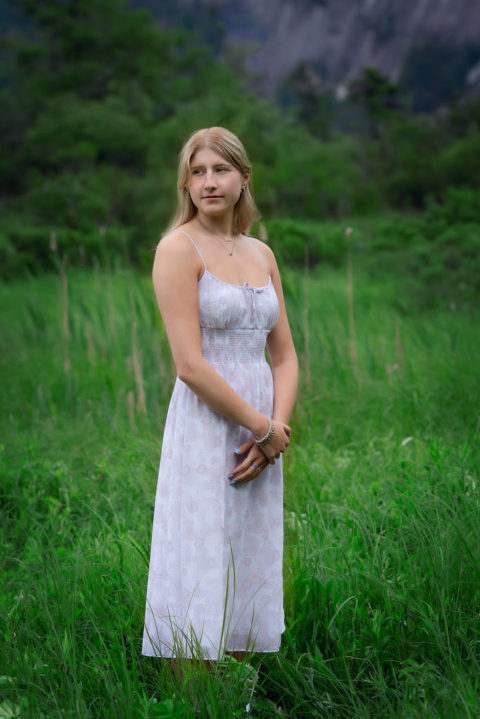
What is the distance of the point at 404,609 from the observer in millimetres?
2219

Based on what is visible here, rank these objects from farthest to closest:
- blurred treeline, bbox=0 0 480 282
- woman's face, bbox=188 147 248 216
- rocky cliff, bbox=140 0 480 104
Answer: rocky cliff, bbox=140 0 480 104
blurred treeline, bbox=0 0 480 282
woman's face, bbox=188 147 248 216

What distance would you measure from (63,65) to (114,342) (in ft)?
57.2

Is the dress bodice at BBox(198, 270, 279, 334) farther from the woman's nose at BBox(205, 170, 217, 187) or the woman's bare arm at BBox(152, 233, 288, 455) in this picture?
the woman's nose at BBox(205, 170, 217, 187)

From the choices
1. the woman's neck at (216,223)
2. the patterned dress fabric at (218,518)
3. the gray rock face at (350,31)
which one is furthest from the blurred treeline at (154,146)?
the patterned dress fabric at (218,518)

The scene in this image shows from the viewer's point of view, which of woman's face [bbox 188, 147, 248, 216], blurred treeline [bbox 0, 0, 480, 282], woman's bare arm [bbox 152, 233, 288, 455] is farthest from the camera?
blurred treeline [bbox 0, 0, 480, 282]

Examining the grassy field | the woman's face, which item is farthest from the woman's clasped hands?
the woman's face

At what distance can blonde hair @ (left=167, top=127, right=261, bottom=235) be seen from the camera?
6.54ft

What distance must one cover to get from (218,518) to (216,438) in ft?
0.69

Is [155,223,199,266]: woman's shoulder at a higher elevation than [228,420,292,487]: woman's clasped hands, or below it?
higher

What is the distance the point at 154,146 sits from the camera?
53.9 ft

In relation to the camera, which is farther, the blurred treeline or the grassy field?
the blurred treeline

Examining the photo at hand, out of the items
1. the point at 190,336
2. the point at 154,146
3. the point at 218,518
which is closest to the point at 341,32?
the point at 154,146

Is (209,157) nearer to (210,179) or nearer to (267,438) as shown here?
(210,179)

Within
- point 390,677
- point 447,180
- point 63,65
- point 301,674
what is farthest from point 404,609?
point 63,65
